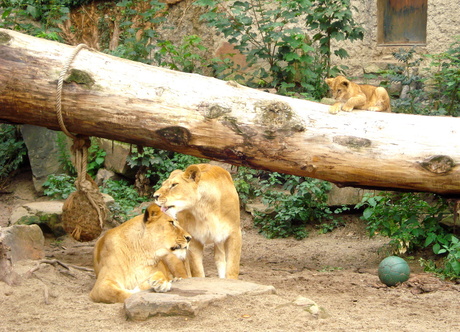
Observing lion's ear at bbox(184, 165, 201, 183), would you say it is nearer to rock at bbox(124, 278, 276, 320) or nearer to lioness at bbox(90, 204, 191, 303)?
lioness at bbox(90, 204, 191, 303)

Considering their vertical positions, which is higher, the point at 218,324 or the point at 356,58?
the point at 356,58

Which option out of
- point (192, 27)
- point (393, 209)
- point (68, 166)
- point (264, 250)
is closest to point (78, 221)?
point (264, 250)

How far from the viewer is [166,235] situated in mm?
5105

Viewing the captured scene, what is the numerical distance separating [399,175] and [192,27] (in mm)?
7625

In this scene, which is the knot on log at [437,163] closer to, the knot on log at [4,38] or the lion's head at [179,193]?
the lion's head at [179,193]

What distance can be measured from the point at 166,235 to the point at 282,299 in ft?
3.75

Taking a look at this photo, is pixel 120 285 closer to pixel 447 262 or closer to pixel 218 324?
pixel 218 324

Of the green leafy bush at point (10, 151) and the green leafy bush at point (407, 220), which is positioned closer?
the green leafy bush at point (407, 220)

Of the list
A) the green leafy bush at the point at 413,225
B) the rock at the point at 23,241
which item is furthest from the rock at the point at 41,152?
the green leafy bush at the point at 413,225

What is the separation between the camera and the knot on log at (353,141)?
535cm

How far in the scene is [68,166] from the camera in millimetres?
10031

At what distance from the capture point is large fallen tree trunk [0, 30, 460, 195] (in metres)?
5.33

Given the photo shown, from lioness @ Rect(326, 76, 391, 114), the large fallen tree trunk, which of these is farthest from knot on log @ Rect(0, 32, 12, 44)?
lioness @ Rect(326, 76, 391, 114)

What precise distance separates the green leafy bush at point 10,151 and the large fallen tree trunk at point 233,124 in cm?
493
